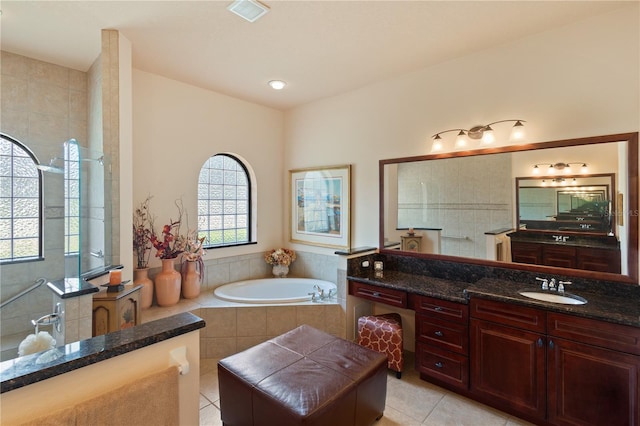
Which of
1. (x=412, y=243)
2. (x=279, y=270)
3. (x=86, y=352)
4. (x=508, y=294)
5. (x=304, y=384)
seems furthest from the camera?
(x=279, y=270)

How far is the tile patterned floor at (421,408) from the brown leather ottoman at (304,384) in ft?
0.81

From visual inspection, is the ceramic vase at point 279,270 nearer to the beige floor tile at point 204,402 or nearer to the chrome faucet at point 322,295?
the chrome faucet at point 322,295

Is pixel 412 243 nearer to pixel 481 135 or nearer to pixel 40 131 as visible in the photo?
pixel 481 135

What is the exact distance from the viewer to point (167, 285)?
9.95ft

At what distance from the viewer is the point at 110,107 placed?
8.07ft

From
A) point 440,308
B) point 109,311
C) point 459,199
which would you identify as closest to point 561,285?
point 440,308

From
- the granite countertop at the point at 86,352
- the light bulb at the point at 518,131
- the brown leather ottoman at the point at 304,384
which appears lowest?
the brown leather ottoman at the point at 304,384

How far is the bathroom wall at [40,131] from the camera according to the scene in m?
2.72

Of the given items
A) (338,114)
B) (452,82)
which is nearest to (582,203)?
(452,82)

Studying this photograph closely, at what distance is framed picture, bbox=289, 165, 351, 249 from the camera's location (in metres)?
3.73

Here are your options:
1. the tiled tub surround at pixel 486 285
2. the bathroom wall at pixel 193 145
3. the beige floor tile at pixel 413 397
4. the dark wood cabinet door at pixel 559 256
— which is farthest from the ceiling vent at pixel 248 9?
the beige floor tile at pixel 413 397

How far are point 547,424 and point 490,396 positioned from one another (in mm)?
343

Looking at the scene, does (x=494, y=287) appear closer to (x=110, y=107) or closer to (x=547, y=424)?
(x=547, y=424)

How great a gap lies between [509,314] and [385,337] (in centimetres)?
104
